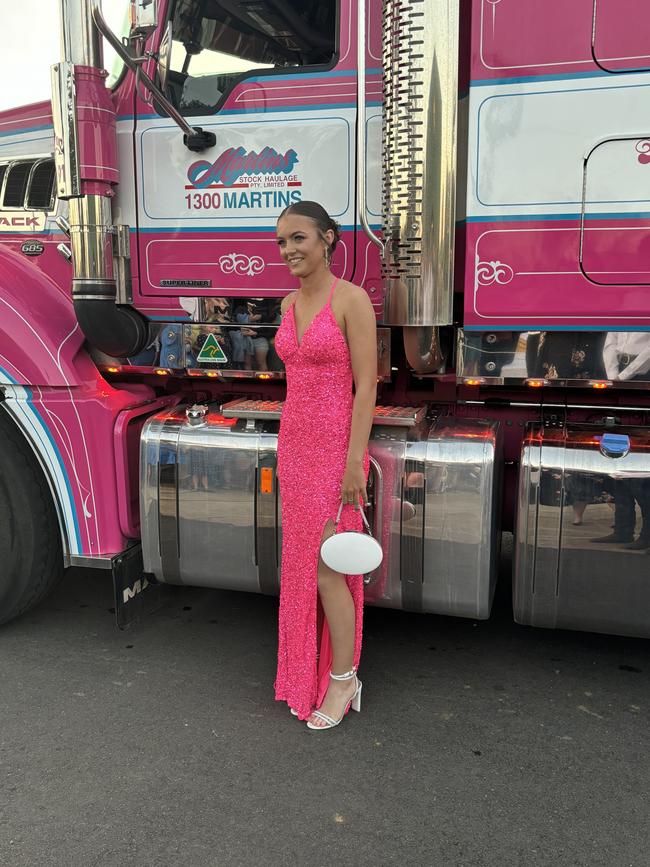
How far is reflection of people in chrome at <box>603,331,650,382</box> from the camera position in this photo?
243 centimetres

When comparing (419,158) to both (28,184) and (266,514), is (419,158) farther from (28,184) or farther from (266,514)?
(28,184)

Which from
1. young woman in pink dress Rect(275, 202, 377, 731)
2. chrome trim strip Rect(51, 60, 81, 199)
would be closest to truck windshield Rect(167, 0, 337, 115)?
chrome trim strip Rect(51, 60, 81, 199)

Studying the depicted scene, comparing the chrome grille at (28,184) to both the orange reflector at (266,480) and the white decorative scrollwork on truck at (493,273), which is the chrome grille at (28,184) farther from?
the white decorative scrollwork on truck at (493,273)

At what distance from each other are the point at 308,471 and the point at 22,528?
1347mm

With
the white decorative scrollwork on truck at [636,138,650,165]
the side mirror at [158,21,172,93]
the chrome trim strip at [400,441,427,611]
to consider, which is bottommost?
the chrome trim strip at [400,441,427,611]

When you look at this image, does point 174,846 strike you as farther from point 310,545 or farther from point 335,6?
point 335,6

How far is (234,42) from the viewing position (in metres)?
2.86

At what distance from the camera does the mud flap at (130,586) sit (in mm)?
3020

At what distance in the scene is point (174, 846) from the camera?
203cm

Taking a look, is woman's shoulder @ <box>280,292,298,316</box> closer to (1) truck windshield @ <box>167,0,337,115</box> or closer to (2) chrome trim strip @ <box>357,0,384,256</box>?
(2) chrome trim strip @ <box>357,0,384,256</box>

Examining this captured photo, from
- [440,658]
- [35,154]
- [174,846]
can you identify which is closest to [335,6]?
[35,154]

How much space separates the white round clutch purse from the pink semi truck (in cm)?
31

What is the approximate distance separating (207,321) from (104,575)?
171cm

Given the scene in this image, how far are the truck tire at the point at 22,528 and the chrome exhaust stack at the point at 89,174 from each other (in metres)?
0.56
